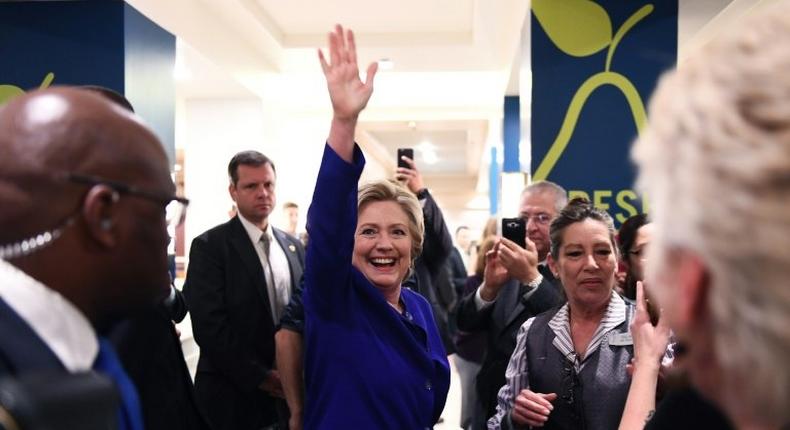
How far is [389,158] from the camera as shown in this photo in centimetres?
1588

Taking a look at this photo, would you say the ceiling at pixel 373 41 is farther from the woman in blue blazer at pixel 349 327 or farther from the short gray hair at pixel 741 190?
the short gray hair at pixel 741 190

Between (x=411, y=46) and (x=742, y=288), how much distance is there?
6776mm

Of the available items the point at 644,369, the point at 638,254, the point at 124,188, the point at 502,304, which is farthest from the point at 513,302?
the point at 124,188

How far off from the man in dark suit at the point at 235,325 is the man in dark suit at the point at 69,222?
6.94 ft

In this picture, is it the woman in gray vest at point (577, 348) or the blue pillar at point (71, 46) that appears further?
the blue pillar at point (71, 46)

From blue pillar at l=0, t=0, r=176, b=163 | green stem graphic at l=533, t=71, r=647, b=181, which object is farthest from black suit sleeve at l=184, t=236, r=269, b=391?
green stem graphic at l=533, t=71, r=647, b=181

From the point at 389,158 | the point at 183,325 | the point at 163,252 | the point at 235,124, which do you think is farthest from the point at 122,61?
the point at 389,158

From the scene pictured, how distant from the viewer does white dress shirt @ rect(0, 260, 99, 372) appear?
2.50 feet

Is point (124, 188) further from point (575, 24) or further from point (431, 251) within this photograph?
point (575, 24)

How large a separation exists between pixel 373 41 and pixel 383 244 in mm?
5513

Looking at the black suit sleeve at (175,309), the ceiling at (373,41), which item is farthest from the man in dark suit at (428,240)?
the ceiling at (373,41)

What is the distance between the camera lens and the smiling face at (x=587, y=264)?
6.40 ft

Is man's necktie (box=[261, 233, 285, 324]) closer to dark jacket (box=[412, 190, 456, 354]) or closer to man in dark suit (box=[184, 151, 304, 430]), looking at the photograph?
man in dark suit (box=[184, 151, 304, 430])

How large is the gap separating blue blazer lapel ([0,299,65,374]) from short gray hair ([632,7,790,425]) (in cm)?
67
